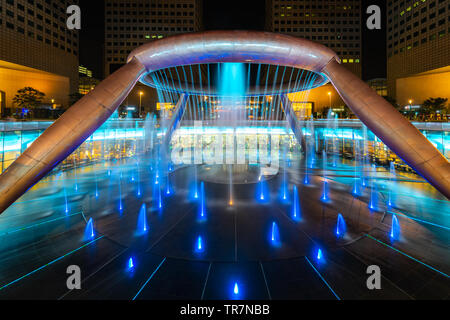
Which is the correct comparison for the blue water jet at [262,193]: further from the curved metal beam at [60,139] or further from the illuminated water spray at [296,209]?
the curved metal beam at [60,139]

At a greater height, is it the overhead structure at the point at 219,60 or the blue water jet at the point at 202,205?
the overhead structure at the point at 219,60

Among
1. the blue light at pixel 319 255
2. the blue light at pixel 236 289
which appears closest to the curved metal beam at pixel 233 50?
the blue light at pixel 319 255

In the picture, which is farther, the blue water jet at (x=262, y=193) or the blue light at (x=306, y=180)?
the blue light at (x=306, y=180)

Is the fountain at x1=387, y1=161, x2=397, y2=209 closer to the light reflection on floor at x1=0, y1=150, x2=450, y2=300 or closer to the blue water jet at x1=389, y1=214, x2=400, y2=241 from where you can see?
the light reflection on floor at x1=0, y1=150, x2=450, y2=300

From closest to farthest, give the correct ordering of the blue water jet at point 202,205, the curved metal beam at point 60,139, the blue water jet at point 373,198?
the curved metal beam at point 60,139, the blue water jet at point 202,205, the blue water jet at point 373,198

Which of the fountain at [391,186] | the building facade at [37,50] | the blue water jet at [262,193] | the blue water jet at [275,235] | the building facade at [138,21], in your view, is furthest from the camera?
the building facade at [138,21]

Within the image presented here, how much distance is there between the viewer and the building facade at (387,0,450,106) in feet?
144

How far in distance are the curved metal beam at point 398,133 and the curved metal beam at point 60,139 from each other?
8455 millimetres

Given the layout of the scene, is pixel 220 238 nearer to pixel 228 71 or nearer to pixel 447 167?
pixel 447 167

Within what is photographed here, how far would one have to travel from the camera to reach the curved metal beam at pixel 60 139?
6.59 meters

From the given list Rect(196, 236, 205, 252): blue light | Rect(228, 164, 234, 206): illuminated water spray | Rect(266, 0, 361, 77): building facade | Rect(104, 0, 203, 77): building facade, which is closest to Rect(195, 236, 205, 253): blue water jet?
Rect(196, 236, 205, 252): blue light

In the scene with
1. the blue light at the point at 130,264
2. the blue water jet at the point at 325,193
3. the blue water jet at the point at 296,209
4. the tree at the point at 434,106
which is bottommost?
the blue light at the point at 130,264

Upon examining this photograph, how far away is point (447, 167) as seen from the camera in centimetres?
667
